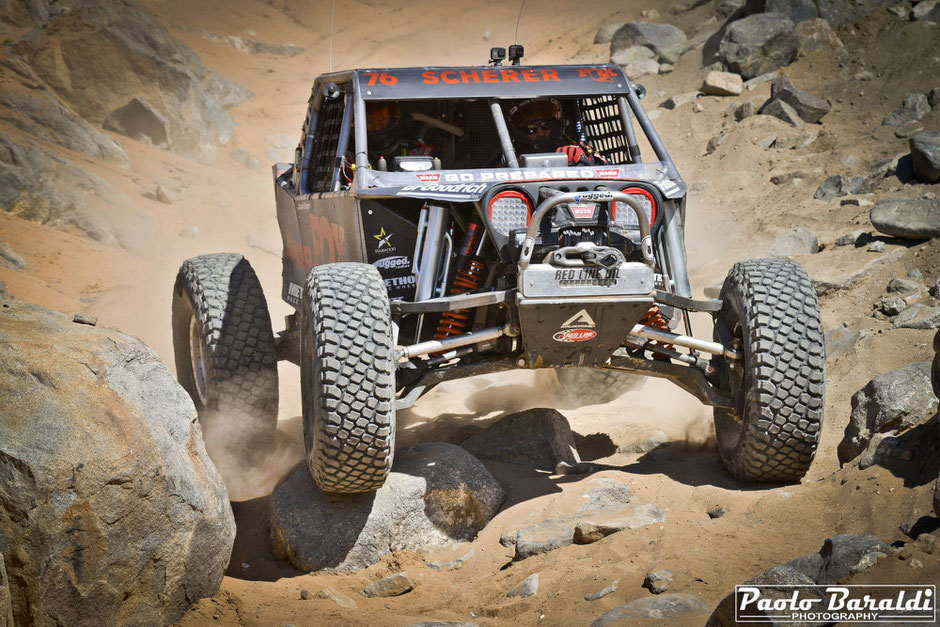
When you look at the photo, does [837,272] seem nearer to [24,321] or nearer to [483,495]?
[483,495]

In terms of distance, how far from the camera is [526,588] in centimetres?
433

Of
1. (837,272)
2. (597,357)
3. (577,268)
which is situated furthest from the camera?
(837,272)

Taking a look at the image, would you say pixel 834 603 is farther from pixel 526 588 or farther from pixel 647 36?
pixel 647 36

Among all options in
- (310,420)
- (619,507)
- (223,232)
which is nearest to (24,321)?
(310,420)

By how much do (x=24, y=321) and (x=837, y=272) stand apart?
697 cm

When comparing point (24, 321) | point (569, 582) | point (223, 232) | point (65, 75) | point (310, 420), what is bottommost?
point (569, 582)

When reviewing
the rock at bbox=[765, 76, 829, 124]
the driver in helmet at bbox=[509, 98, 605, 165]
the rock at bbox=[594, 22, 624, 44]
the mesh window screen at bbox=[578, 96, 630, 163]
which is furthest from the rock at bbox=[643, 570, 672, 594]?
the rock at bbox=[594, 22, 624, 44]

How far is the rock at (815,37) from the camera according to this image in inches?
631

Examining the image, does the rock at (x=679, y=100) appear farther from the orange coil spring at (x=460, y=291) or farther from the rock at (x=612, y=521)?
the rock at (x=612, y=521)

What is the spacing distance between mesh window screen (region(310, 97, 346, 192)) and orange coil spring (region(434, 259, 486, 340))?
1.67 metres

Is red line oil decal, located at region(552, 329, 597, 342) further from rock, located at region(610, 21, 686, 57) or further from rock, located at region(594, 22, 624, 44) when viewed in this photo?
rock, located at region(594, 22, 624, 44)

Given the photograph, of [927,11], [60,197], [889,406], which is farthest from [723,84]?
[889,406]

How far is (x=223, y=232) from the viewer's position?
1526 centimetres

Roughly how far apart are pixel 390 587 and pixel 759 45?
45.6 ft
